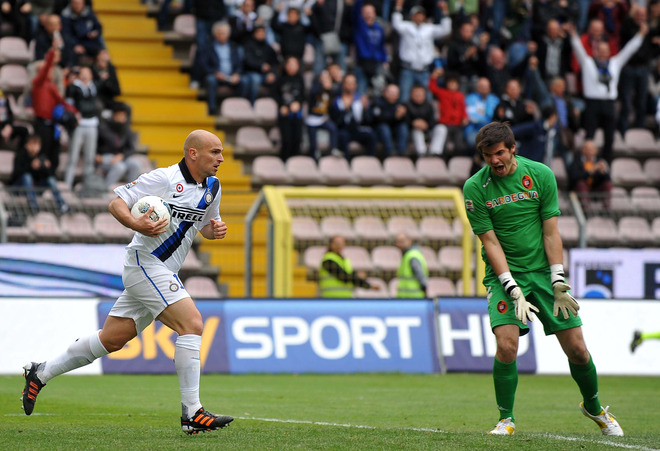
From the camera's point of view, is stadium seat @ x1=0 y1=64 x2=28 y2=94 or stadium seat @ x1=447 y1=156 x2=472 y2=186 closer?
stadium seat @ x1=0 y1=64 x2=28 y2=94

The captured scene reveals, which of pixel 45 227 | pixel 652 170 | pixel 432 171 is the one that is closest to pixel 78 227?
pixel 45 227

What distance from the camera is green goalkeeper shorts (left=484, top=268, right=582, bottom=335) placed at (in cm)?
845

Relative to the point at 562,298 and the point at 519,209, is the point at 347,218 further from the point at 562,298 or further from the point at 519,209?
the point at 562,298

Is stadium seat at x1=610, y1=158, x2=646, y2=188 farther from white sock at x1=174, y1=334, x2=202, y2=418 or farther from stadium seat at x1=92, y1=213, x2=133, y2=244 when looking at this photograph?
white sock at x1=174, y1=334, x2=202, y2=418

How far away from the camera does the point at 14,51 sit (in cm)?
2180

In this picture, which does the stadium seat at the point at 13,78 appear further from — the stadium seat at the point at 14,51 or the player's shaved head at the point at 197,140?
the player's shaved head at the point at 197,140

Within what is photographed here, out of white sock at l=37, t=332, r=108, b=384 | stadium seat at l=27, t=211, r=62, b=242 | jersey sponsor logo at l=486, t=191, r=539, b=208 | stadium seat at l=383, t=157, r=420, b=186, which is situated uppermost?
jersey sponsor logo at l=486, t=191, r=539, b=208

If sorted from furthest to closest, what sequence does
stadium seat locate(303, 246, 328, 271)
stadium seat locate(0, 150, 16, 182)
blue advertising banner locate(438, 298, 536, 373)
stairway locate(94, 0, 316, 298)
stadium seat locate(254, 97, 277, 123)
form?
stadium seat locate(254, 97, 277, 123), stairway locate(94, 0, 316, 298), stadium seat locate(0, 150, 16, 182), stadium seat locate(303, 246, 328, 271), blue advertising banner locate(438, 298, 536, 373)

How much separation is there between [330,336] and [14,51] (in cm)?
964

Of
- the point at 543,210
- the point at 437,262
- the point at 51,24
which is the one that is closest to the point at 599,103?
the point at 437,262

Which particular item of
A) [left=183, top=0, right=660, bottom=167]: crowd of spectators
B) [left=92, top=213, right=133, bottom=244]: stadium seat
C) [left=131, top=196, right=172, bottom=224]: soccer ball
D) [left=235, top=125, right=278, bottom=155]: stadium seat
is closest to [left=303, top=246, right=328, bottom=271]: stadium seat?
[left=92, top=213, right=133, bottom=244]: stadium seat

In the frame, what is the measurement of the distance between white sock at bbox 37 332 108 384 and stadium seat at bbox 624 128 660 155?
58.2 ft

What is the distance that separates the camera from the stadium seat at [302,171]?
21469 millimetres

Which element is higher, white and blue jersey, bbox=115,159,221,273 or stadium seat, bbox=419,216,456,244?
white and blue jersey, bbox=115,159,221,273
